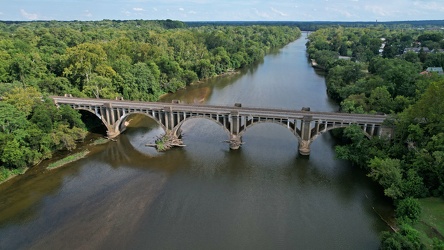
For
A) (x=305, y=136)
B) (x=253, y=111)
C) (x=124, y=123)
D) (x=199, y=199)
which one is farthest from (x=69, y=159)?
(x=305, y=136)

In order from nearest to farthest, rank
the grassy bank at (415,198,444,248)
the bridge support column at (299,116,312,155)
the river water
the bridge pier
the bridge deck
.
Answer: the grassy bank at (415,198,444,248)
the river water
the bridge deck
the bridge support column at (299,116,312,155)
the bridge pier

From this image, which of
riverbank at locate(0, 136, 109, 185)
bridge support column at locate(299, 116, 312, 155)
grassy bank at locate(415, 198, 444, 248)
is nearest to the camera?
grassy bank at locate(415, 198, 444, 248)

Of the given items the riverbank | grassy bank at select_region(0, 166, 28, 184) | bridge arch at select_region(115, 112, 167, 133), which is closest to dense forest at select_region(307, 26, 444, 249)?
bridge arch at select_region(115, 112, 167, 133)

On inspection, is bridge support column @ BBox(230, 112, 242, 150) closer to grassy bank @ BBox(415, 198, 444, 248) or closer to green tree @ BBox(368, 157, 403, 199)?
green tree @ BBox(368, 157, 403, 199)

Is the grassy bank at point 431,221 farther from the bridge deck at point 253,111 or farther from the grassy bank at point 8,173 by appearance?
the grassy bank at point 8,173

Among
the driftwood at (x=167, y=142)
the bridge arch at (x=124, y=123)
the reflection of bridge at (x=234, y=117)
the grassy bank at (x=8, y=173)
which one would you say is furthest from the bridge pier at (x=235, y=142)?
the grassy bank at (x=8, y=173)

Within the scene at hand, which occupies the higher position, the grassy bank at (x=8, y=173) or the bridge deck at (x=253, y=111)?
the bridge deck at (x=253, y=111)

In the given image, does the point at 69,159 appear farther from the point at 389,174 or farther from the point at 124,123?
the point at 389,174

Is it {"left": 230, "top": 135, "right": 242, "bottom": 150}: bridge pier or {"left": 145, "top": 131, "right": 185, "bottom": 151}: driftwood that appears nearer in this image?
{"left": 230, "top": 135, "right": 242, "bottom": 150}: bridge pier
